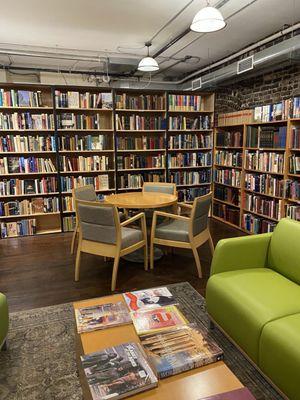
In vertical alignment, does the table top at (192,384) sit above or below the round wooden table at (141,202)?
below

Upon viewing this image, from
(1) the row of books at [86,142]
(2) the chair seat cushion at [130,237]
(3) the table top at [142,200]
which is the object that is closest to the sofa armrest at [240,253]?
(2) the chair seat cushion at [130,237]

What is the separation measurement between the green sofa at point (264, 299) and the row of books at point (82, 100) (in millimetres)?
3387

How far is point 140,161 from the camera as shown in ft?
16.6

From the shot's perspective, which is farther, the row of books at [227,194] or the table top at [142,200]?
the row of books at [227,194]

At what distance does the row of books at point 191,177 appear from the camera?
210 inches

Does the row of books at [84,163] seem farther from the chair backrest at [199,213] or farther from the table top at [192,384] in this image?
the table top at [192,384]

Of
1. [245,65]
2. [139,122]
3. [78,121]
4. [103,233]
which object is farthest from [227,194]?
[103,233]

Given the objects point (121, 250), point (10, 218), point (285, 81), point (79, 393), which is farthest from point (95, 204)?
point (285, 81)

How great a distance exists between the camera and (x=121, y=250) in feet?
9.49

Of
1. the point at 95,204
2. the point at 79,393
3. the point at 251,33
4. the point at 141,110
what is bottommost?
the point at 79,393

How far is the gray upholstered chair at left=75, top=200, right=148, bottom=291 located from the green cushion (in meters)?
1.56

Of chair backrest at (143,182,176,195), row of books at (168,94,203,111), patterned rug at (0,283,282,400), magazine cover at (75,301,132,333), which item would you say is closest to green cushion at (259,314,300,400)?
patterned rug at (0,283,282,400)

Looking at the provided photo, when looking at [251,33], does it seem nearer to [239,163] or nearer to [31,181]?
[239,163]

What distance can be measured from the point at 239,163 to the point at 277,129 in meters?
0.93
